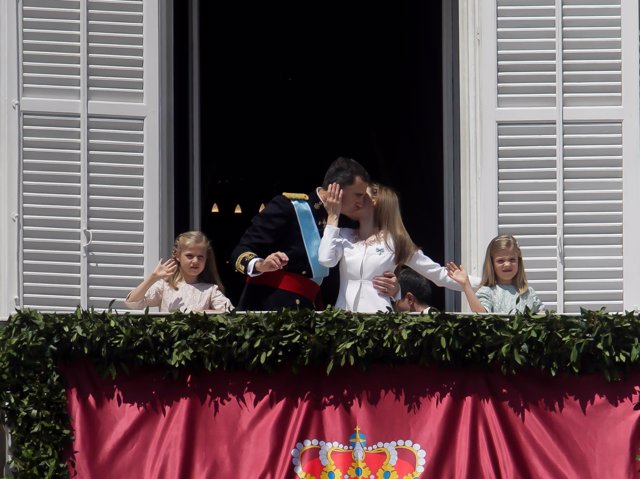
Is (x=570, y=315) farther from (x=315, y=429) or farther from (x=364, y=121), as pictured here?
(x=364, y=121)

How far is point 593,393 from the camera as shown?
9.56 meters

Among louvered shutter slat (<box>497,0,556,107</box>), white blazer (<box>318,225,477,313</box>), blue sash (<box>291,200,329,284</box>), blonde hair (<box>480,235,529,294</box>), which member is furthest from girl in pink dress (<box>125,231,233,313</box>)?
louvered shutter slat (<box>497,0,556,107</box>)

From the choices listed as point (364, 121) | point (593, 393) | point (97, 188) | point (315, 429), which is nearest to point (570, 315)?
point (593, 393)

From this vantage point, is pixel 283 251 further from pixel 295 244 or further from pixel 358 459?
pixel 358 459

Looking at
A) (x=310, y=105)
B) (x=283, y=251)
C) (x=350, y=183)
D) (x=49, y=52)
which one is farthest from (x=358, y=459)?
(x=310, y=105)

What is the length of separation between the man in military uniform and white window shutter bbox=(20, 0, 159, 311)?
1.98 ft

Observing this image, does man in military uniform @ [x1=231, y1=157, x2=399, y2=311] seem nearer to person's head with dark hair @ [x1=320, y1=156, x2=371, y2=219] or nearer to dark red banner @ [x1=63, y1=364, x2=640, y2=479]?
person's head with dark hair @ [x1=320, y1=156, x2=371, y2=219]

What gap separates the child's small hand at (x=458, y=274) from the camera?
9.94m

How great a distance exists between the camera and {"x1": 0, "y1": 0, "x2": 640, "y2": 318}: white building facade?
1020 centimetres

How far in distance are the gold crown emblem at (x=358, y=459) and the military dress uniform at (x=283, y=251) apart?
2.84ft

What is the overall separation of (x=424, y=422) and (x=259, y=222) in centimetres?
143

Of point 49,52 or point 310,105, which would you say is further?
point 310,105

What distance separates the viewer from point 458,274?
392 inches

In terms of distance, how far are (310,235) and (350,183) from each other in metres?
0.35
